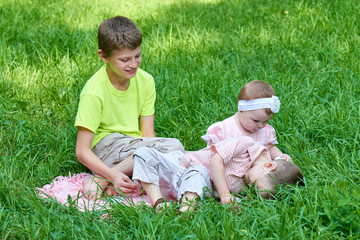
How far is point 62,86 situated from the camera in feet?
13.7

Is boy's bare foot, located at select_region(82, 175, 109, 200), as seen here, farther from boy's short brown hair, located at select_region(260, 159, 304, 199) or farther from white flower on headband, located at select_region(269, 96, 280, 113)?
white flower on headband, located at select_region(269, 96, 280, 113)

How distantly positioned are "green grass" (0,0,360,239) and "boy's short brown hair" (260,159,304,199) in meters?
0.08

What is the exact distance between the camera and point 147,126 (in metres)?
3.59

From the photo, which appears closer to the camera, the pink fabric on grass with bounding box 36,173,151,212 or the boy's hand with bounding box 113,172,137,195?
the pink fabric on grass with bounding box 36,173,151,212

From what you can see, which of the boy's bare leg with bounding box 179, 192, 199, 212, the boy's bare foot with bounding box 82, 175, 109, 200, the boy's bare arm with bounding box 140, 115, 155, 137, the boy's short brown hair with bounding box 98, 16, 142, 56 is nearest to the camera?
the boy's bare leg with bounding box 179, 192, 199, 212

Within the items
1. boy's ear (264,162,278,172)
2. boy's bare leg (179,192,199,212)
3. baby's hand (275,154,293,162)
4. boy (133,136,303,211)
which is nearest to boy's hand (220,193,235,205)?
boy (133,136,303,211)

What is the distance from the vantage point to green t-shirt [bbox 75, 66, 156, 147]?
10.5ft

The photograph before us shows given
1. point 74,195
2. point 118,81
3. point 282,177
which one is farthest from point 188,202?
point 118,81

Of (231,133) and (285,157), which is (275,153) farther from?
(231,133)

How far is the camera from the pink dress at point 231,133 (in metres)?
3.22

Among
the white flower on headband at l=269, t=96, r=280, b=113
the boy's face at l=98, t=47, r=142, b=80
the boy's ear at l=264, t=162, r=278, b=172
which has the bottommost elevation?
the boy's ear at l=264, t=162, r=278, b=172

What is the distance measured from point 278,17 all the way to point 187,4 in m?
1.58

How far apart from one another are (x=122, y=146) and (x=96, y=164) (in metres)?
0.23

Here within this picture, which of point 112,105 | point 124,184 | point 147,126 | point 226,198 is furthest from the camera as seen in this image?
point 147,126
